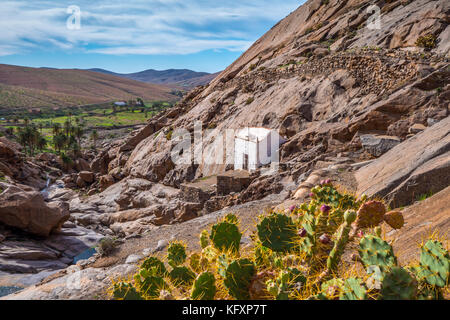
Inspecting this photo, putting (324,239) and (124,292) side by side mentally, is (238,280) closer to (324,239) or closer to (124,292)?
(324,239)

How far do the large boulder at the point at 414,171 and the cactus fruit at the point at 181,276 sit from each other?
500cm

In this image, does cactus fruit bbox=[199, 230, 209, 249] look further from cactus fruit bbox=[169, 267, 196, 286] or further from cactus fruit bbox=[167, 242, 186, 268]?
cactus fruit bbox=[169, 267, 196, 286]

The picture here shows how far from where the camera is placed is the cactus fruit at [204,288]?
3275mm

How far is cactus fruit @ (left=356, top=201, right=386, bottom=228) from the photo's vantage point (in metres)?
3.53

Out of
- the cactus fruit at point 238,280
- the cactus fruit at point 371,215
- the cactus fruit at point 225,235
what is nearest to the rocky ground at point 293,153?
the cactus fruit at point 225,235

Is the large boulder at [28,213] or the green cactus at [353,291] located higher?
the green cactus at [353,291]

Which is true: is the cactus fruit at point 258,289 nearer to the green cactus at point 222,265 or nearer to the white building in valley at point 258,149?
the green cactus at point 222,265

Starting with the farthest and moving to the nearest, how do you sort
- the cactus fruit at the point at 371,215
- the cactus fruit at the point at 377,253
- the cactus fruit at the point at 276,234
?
the cactus fruit at the point at 276,234
the cactus fruit at the point at 371,215
the cactus fruit at the point at 377,253

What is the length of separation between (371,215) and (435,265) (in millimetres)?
868

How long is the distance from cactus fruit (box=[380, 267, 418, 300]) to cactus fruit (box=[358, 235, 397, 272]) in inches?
6.3

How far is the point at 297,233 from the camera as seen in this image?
13.1ft
